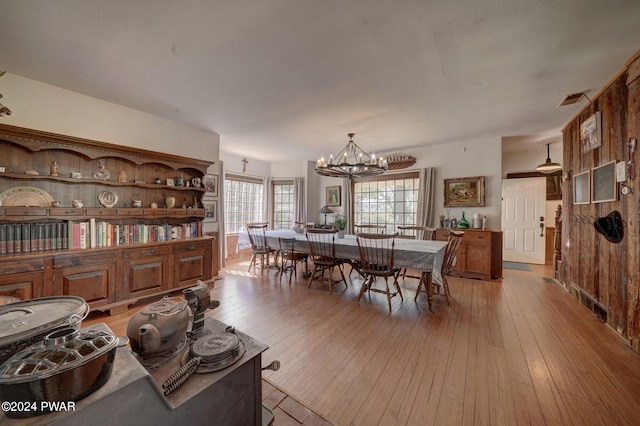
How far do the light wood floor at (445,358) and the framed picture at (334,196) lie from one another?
3321 mm

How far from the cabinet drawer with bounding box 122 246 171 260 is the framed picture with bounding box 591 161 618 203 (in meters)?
5.26

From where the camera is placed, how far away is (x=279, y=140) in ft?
15.6

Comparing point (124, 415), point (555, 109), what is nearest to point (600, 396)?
point (124, 415)

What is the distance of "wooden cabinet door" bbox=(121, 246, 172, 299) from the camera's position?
2943mm

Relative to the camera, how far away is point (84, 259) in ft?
8.66

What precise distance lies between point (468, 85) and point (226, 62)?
8.43 feet

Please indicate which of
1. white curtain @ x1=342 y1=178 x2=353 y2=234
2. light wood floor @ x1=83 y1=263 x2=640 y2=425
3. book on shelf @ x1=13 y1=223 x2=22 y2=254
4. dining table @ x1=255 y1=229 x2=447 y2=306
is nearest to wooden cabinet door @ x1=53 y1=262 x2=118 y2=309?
light wood floor @ x1=83 y1=263 x2=640 y2=425

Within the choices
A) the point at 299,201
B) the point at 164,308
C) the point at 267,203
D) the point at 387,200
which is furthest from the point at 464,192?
the point at 164,308

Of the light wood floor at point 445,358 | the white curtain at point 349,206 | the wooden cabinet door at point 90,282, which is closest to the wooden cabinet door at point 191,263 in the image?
the light wood floor at point 445,358

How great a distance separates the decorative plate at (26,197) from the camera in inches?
97.0

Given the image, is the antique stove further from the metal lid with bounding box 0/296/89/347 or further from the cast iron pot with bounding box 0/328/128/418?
the metal lid with bounding box 0/296/89/347

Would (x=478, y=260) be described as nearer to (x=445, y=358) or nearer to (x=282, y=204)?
(x=445, y=358)

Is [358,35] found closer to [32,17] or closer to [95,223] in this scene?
[32,17]

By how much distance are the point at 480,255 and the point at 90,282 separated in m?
5.66
